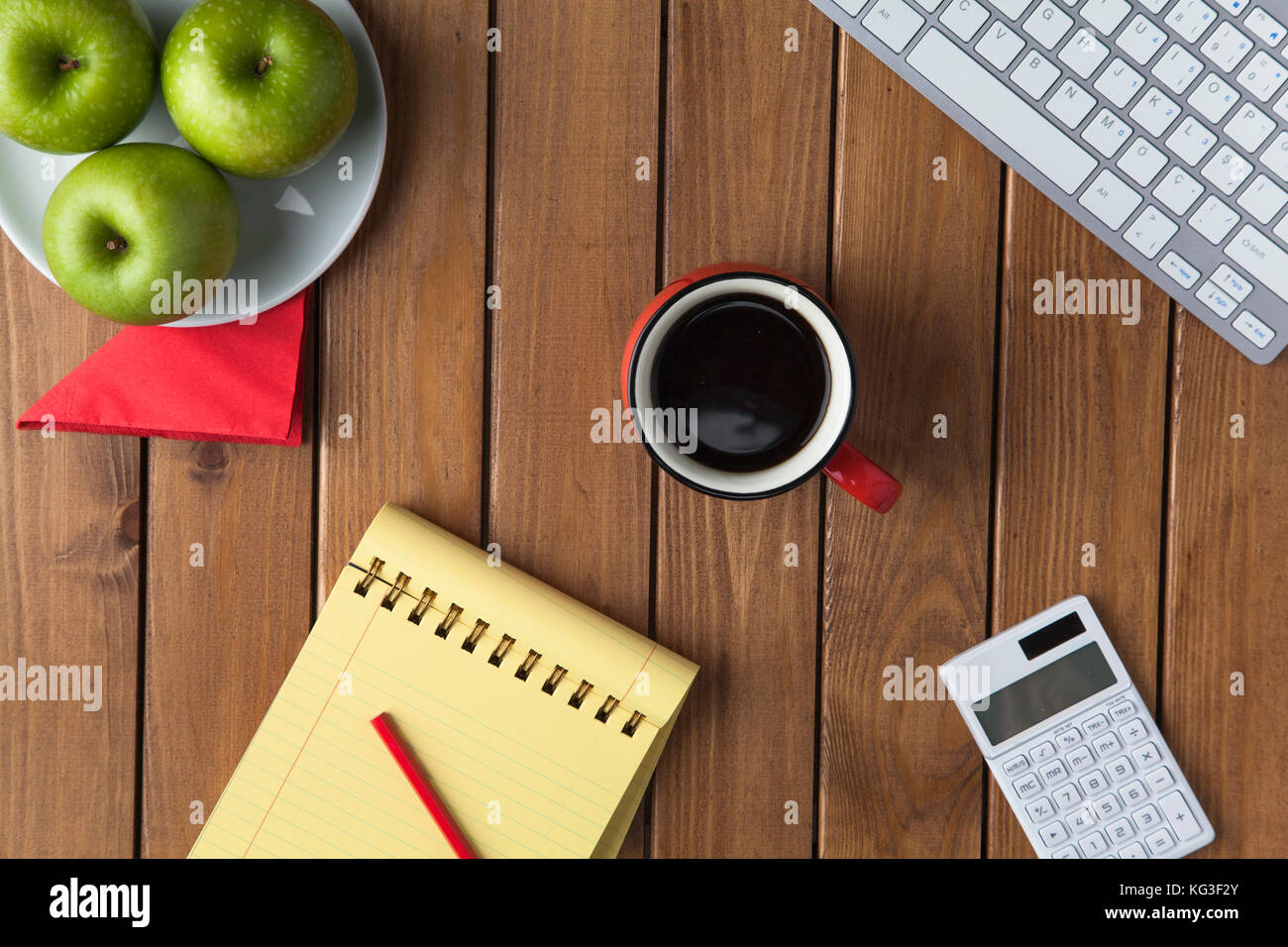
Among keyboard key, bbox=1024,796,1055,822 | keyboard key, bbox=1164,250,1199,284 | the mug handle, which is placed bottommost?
keyboard key, bbox=1024,796,1055,822

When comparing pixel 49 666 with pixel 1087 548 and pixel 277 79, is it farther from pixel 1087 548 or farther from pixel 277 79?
pixel 1087 548

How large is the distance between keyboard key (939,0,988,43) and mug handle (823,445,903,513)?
292mm

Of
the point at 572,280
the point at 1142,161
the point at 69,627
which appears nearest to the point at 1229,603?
the point at 1142,161

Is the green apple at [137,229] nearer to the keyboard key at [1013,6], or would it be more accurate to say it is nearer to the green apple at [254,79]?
the green apple at [254,79]

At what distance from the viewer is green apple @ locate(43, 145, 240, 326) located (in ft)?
1.81

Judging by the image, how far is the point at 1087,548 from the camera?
0.67 meters

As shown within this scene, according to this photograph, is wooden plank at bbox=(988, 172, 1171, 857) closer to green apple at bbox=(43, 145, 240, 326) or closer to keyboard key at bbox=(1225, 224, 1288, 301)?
keyboard key at bbox=(1225, 224, 1288, 301)

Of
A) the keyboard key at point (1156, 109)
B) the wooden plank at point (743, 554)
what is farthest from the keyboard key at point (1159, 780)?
the keyboard key at point (1156, 109)

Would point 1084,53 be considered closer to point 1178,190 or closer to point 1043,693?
point 1178,190

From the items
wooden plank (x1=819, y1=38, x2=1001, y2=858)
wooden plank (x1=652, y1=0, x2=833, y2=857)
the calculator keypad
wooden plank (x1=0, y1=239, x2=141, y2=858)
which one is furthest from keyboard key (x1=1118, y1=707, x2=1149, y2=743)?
wooden plank (x1=0, y1=239, x2=141, y2=858)

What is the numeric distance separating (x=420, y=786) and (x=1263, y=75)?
733 millimetres

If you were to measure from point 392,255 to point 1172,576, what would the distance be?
60 cm

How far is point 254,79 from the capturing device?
559 millimetres
